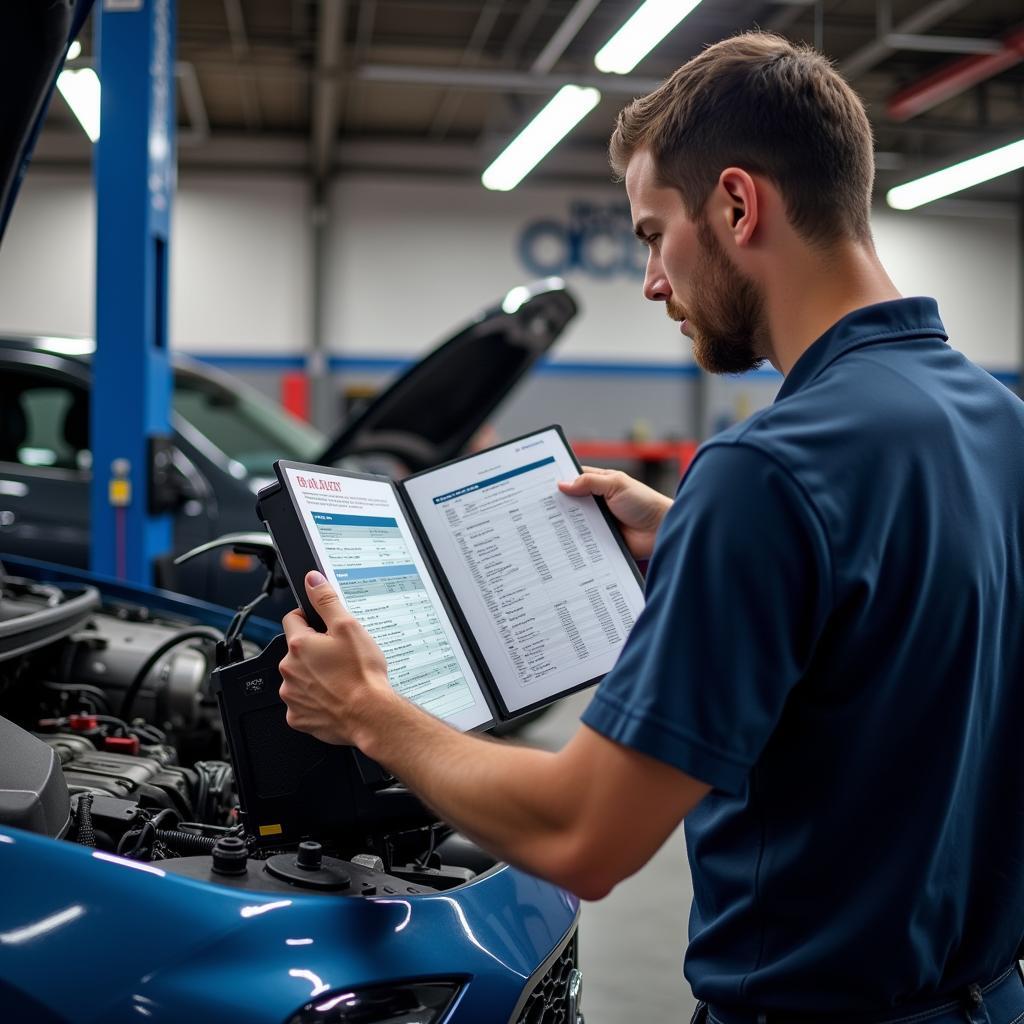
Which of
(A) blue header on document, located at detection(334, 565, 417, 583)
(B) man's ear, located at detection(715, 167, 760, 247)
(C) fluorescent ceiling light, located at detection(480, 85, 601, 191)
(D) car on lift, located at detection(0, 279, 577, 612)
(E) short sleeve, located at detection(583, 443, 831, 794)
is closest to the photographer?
(E) short sleeve, located at detection(583, 443, 831, 794)

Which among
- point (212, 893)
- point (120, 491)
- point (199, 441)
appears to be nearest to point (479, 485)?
point (212, 893)

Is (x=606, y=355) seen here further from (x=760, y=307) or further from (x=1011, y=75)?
(x=760, y=307)

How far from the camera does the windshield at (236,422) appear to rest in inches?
204

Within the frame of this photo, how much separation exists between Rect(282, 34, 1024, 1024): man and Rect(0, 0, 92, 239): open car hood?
928 mm

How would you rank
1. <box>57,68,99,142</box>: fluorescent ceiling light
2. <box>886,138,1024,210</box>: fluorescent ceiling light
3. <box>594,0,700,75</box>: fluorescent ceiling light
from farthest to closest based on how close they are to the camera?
<box>886,138,1024,210</box>: fluorescent ceiling light < <box>594,0,700,75</box>: fluorescent ceiling light < <box>57,68,99,142</box>: fluorescent ceiling light

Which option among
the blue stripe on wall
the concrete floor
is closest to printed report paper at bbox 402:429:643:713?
the concrete floor

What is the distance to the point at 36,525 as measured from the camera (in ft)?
15.0

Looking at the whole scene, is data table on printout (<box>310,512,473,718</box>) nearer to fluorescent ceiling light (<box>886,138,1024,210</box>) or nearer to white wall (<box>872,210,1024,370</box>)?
fluorescent ceiling light (<box>886,138,1024,210</box>)

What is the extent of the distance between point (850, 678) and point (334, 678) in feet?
1.70

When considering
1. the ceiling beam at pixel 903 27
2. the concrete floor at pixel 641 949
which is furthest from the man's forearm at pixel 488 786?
the ceiling beam at pixel 903 27

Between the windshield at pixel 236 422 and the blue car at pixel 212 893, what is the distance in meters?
3.20

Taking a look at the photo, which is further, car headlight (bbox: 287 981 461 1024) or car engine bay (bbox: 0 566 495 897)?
car engine bay (bbox: 0 566 495 897)

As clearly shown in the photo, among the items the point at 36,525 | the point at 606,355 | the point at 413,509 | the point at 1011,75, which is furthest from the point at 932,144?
the point at 413,509

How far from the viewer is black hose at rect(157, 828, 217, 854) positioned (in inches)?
57.7
